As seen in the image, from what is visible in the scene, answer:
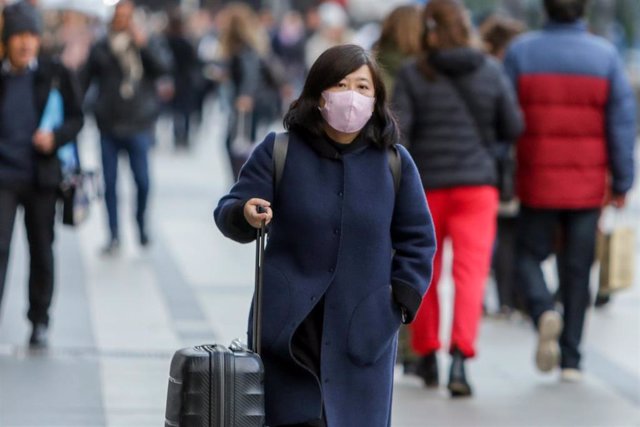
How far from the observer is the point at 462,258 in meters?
8.44

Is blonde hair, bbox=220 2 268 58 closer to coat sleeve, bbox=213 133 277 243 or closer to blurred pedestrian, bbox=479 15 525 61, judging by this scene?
blurred pedestrian, bbox=479 15 525 61

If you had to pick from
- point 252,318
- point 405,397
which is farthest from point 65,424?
point 252,318

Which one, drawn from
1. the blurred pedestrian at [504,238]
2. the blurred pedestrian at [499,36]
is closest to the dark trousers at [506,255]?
the blurred pedestrian at [504,238]

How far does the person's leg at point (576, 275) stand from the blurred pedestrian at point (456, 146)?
671 millimetres

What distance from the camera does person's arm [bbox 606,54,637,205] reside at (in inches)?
348

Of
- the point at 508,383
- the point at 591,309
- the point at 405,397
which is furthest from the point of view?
the point at 591,309

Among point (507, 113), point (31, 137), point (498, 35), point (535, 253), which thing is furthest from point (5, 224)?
point (498, 35)

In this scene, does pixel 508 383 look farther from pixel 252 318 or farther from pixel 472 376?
pixel 252 318

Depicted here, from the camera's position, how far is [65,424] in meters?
7.54

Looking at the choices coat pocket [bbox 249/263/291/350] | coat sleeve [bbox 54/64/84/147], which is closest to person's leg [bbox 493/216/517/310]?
coat sleeve [bbox 54/64/84/147]

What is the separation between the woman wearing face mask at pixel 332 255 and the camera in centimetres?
534

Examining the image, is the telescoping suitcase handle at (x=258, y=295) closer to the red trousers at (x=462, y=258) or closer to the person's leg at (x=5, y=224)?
the red trousers at (x=462, y=258)

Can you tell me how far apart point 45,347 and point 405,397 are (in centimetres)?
208

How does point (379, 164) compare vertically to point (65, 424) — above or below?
above
